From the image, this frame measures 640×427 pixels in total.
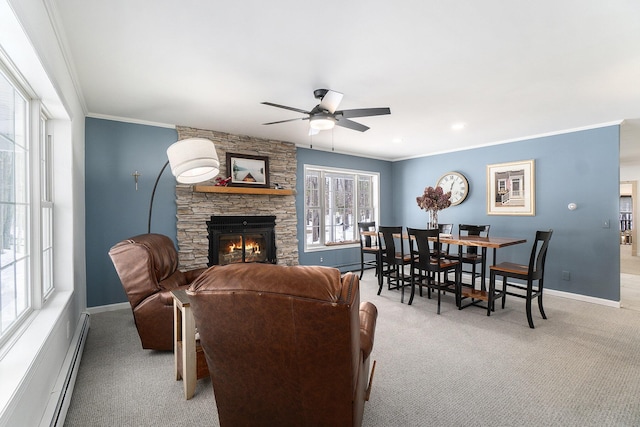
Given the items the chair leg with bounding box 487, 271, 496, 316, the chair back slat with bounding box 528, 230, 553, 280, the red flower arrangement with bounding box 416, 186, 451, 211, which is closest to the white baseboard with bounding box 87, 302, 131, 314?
the red flower arrangement with bounding box 416, 186, 451, 211

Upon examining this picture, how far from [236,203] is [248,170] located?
1.88 feet

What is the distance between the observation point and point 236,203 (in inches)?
189

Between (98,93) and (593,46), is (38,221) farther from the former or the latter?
(593,46)

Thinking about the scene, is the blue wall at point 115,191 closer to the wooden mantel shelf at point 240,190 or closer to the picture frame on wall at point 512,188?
the wooden mantel shelf at point 240,190

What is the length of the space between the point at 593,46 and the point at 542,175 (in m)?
2.95

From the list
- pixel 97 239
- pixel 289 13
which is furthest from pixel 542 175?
pixel 97 239

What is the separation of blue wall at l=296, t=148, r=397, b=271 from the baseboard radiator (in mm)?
3412

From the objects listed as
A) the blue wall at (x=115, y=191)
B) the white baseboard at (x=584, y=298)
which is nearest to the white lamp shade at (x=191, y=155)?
the blue wall at (x=115, y=191)

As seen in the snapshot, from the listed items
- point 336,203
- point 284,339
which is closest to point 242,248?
point 336,203

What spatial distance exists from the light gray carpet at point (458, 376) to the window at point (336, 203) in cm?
275

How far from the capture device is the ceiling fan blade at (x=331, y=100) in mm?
2604

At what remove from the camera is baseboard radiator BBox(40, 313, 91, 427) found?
1.71 m

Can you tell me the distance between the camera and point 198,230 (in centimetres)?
446

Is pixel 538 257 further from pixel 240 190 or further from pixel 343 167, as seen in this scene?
pixel 240 190
